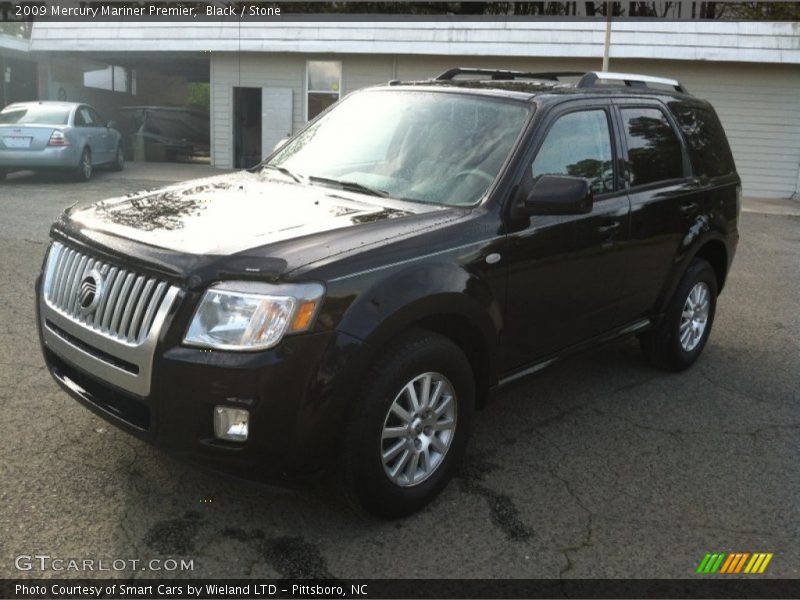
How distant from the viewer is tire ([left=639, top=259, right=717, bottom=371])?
207 inches

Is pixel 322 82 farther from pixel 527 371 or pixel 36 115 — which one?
pixel 527 371

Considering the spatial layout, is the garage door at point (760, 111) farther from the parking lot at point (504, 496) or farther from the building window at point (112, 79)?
the building window at point (112, 79)

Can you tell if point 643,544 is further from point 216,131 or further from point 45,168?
point 216,131

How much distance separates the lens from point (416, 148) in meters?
4.11

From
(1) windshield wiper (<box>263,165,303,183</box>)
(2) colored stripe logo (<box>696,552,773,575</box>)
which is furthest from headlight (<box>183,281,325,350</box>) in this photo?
(2) colored stripe logo (<box>696,552,773,575</box>)

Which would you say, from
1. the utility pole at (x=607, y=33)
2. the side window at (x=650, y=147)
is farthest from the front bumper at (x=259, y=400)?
the utility pole at (x=607, y=33)

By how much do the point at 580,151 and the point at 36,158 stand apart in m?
13.2

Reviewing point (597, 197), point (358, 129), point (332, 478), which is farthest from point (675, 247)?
point (332, 478)

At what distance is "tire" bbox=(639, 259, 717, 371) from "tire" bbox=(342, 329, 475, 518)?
7.31 feet

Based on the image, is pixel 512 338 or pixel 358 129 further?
pixel 358 129

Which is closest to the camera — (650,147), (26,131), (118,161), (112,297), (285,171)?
(112,297)

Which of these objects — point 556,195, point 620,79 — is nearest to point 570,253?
point 556,195

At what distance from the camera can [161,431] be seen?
2965 mm

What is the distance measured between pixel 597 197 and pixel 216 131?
18.4m
